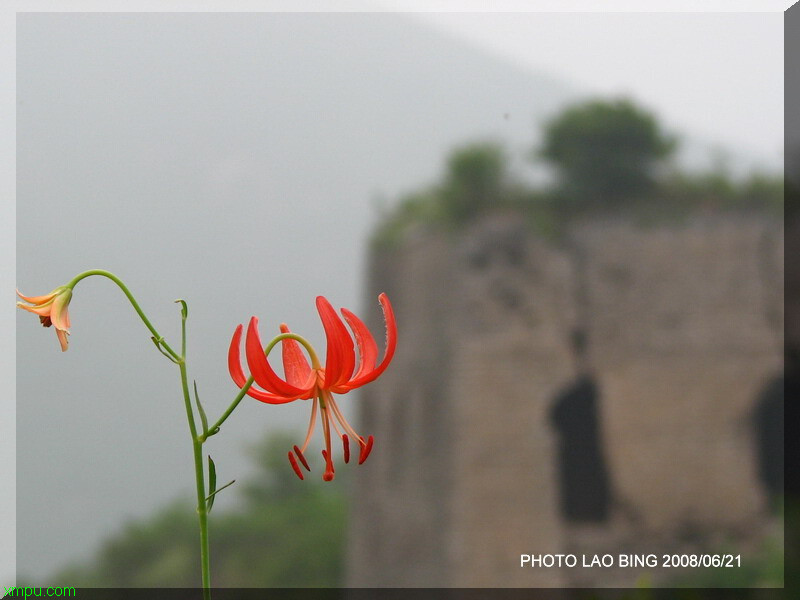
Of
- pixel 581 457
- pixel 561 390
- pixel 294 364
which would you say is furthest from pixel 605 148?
pixel 294 364

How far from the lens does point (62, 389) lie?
4352 mm

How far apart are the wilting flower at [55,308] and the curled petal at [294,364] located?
193mm

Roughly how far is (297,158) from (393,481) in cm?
195

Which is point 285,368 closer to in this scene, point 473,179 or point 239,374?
point 239,374

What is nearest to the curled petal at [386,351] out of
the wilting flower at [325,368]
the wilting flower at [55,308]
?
the wilting flower at [325,368]

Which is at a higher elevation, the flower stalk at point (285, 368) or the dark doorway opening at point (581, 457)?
the flower stalk at point (285, 368)

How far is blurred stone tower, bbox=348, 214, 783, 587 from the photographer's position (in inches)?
166

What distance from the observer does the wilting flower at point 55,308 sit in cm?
74

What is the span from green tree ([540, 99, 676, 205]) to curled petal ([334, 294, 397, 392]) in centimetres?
410

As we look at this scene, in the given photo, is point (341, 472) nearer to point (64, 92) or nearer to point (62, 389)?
point (62, 389)

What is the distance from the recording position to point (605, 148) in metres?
4.93

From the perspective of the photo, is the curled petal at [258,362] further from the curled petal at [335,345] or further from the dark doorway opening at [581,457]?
the dark doorway opening at [581,457]

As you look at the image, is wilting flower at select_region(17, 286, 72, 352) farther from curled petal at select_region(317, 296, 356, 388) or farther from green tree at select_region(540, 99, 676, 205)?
green tree at select_region(540, 99, 676, 205)

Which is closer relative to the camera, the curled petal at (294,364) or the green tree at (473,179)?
the curled petal at (294,364)
